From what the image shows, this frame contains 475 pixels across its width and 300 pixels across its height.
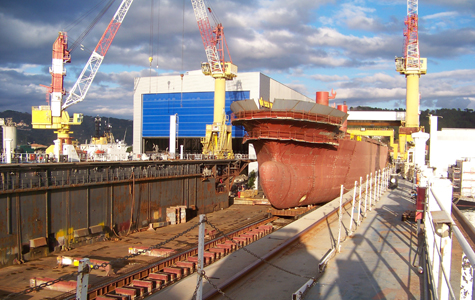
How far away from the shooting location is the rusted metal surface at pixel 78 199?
16.8m

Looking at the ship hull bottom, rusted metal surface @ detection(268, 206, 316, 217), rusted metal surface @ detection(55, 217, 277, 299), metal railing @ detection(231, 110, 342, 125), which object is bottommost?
rusted metal surface @ detection(55, 217, 277, 299)

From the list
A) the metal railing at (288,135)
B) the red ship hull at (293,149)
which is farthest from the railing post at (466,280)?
the metal railing at (288,135)

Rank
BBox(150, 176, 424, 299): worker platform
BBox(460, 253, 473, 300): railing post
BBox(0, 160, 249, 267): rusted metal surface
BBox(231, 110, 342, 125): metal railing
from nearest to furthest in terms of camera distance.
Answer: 1. BBox(460, 253, 473, 300): railing post
2. BBox(150, 176, 424, 299): worker platform
3. BBox(0, 160, 249, 267): rusted metal surface
4. BBox(231, 110, 342, 125): metal railing

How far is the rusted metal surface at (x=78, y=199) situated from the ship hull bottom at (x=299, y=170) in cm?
873

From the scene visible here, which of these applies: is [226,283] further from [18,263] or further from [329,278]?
[18,263]

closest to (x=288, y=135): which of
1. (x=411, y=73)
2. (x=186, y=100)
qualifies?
(x=411, y=73)

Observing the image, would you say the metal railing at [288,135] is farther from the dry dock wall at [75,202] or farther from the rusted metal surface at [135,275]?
the dry dock wall at [75,202]

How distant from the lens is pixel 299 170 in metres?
22.7

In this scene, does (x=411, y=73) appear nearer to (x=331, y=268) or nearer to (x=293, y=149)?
(x=293, y=149)

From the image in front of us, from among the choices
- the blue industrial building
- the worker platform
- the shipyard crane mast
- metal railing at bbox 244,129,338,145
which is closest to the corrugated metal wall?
the blue industrial building

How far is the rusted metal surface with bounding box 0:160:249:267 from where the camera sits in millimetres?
16828

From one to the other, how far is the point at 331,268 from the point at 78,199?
1566 cm

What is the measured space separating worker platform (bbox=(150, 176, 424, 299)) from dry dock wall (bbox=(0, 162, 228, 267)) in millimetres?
11442

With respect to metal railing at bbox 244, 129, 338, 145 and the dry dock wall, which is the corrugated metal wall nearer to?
the dry dock wall
